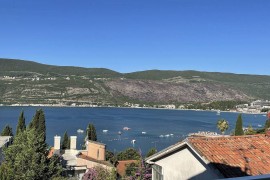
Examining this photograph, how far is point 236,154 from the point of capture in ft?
29.9

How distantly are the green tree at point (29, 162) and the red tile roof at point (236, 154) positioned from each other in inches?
358

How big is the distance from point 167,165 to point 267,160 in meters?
2.70

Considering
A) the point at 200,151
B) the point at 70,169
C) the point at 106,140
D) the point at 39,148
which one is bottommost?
the point at 106,140

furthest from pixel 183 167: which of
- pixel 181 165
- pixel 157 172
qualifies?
pixel 157 172

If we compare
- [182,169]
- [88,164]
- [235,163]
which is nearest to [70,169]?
[88,164]

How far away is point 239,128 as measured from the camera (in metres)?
46.1

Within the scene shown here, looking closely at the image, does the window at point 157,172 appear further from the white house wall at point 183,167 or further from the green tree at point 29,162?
the green tree at point 29,162

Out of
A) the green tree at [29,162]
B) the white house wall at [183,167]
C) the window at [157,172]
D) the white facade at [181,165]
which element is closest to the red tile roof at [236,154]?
the white facade at [181,165]

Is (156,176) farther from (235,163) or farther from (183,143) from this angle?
(235,163)

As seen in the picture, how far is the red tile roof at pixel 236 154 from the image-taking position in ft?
28.3

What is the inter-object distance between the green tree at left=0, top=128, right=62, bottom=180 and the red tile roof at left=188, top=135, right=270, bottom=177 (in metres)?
9.10

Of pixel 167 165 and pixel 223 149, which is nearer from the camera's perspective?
pixel 223 149

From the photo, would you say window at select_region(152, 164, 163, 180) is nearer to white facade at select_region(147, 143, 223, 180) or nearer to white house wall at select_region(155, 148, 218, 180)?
white facade at select_region(147, 143, 223, 180)

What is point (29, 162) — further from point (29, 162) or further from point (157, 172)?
point (157, 172)
